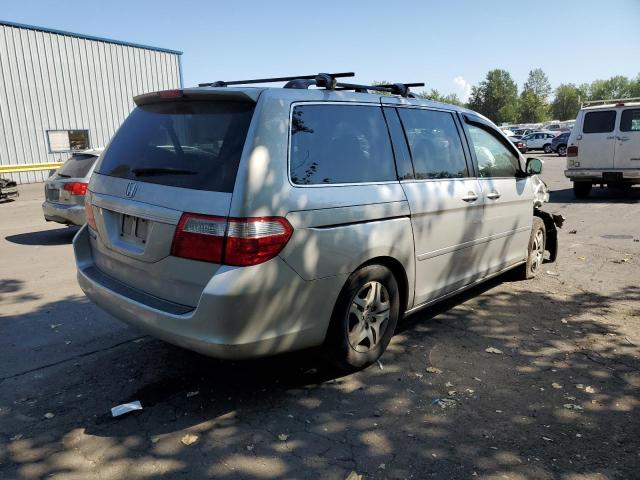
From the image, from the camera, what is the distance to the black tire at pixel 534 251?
5965 mm

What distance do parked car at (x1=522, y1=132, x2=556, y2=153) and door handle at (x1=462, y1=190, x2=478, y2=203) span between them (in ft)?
130

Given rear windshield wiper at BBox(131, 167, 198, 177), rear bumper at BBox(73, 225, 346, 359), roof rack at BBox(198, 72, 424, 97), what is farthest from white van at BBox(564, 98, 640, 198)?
rear windshield wiper at BBox(131, 167, 198, 177)

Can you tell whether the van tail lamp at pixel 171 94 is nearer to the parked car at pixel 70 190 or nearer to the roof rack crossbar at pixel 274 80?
the roof rack crossbar at pixel 274 80

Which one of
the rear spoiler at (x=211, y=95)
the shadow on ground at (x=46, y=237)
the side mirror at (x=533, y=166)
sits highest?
the rear spoiler at (x=211, y=95)

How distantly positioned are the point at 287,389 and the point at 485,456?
4.43ft

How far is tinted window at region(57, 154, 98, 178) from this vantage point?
8703 mm

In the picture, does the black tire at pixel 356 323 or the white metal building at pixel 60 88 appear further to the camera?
the white metal building at pixel 60 88

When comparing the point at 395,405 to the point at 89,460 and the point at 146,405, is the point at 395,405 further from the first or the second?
the point at 89,460

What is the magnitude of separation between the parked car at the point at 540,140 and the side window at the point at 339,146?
40.6m

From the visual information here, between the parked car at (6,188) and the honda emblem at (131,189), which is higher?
the honda emblem at (131,189)

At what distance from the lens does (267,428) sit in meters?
3.14

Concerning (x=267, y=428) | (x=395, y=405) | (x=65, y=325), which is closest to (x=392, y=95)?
(x=395, y=405)

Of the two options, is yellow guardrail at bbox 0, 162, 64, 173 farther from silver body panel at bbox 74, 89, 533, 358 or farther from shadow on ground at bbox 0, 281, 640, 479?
shadow on ground at bbox 0, 281, 640, 479

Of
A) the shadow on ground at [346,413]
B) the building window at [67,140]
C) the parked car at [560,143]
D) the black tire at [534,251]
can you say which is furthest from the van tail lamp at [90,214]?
the parked car at [560,143]
